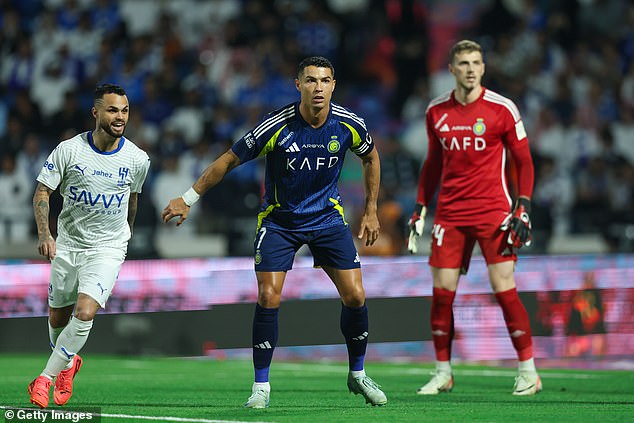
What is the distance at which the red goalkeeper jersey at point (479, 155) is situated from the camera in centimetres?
946

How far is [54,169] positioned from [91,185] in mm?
275

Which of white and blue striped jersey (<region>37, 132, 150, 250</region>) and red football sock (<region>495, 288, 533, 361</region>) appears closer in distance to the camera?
white and blue striped jersey (<region>37, 132, 150, 250</region>)

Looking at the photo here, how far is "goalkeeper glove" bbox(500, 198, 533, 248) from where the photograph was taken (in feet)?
30.7

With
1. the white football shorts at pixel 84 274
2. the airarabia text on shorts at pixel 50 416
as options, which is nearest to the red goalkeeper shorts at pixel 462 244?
the white football shorts at pixel 84 274

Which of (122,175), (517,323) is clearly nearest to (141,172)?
(122,175)

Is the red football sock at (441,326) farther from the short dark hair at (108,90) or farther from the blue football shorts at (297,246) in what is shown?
the short dark hair at (108,90)

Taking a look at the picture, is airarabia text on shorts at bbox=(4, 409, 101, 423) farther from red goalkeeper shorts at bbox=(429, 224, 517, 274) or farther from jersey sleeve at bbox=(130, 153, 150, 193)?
red goalkeeper shorts at bbox=(429, 224, 517, 274)

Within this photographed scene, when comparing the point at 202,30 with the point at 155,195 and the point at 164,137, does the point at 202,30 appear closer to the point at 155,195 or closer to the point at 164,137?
the point at 164,137

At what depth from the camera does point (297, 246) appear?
8438 millimetres

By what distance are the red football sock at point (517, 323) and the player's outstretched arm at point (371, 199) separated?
5.39 ft

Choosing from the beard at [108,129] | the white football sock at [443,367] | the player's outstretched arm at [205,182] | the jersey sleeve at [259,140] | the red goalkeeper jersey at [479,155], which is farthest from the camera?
the white football sock at [443,367]

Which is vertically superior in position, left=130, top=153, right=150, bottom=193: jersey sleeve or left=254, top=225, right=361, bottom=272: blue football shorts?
left=130, top=153, right=150, bottom=193: jersey sleeve

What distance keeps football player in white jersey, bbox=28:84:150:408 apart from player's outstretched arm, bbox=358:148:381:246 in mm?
1582

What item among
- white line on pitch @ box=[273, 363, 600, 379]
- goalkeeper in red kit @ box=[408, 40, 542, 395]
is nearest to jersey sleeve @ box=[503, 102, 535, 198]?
goalkeeper in red kit @ box=[408, 40, 542, 395]
